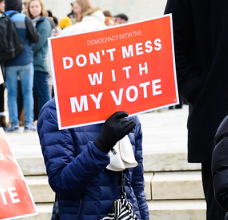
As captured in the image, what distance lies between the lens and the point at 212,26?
271 centimetres

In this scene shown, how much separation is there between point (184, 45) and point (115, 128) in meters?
0.79

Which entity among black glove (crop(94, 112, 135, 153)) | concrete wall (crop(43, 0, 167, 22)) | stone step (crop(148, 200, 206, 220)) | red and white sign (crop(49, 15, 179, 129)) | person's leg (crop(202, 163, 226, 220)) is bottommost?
stone step (crop(148, 200, 206, 220))

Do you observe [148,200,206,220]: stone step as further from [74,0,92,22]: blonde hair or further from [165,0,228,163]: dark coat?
[74,0,92,22]: blonde hair

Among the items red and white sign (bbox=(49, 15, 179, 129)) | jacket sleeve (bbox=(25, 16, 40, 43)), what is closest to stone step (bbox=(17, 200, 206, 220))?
red and white sign (bbox=(49, 15, 179, 129))

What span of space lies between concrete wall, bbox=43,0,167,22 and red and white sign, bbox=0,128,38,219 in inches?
607

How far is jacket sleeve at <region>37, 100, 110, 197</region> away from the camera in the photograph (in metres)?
2.40

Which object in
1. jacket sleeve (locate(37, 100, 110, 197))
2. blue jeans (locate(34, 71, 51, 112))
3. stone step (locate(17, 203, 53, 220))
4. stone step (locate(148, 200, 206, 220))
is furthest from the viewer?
blue jeans (locate(34, 71, 51, 112))

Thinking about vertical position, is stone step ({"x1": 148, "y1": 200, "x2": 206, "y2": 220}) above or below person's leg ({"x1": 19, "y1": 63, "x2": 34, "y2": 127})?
below

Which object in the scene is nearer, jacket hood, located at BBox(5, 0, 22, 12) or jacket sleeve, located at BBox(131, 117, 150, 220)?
jacket sleeve, located at BBox(131, 117, 150, 220)

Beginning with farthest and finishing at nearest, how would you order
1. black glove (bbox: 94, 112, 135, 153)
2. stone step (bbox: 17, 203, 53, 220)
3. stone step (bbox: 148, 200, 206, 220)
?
stone step (bbox: 17, 203, 53, 220)
stone step (bbox: 148, 200, 206, 220)
black glove (bbox: 94, 112, 135, 153)

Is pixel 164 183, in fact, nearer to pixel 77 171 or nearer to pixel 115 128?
pixel 77 171

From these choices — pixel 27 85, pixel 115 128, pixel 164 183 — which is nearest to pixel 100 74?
pixel 115 128

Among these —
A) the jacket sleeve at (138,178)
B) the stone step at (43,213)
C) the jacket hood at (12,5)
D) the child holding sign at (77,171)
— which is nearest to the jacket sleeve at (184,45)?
the jacket sleeve at (138,178)

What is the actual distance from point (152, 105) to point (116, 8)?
16.3 metres
